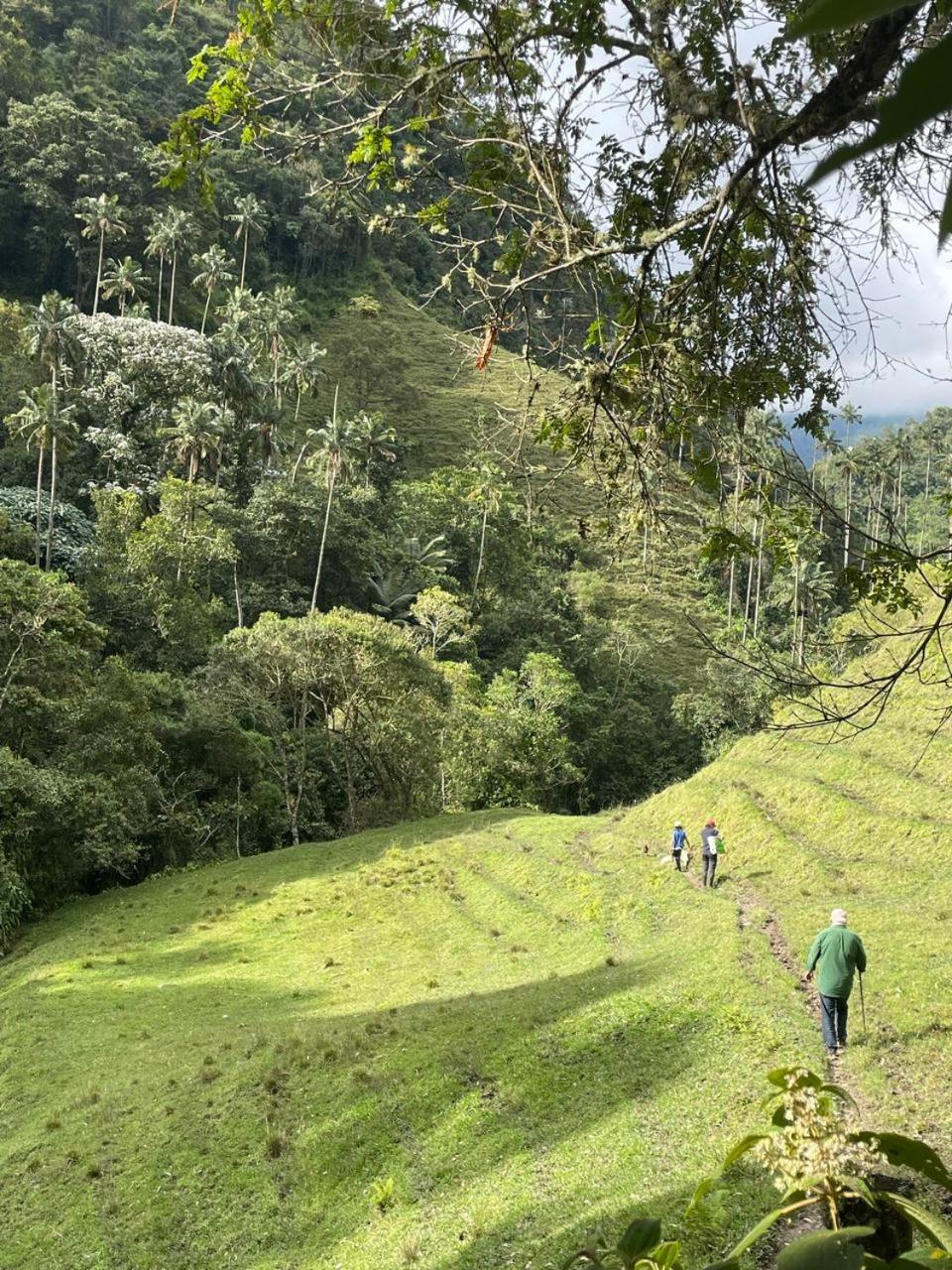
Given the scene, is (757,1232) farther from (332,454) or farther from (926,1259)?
(332,454)

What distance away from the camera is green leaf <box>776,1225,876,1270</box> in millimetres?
1168

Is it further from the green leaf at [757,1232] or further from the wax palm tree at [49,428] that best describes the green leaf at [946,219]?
Result: the wax palm tree at [49,428]

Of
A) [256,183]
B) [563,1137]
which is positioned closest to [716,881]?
[563,1137]

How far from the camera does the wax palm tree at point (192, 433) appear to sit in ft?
150

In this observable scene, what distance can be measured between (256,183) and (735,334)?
89.4m

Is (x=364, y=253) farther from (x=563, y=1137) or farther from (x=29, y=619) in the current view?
(x=563, y=1137)

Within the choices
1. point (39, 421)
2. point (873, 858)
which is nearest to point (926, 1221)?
point (873, 858)

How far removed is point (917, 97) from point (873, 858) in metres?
22.2

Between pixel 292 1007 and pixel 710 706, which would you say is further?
pixel 710 706

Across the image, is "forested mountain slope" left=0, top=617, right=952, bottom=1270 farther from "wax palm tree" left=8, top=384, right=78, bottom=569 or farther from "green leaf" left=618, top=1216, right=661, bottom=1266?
"wax palm tree" left=8, top=384, right=78, bottom=569

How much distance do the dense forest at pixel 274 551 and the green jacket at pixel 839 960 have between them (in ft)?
11.0

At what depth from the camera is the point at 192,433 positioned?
4591cm

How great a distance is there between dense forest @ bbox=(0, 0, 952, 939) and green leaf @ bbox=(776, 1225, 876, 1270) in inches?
91.2

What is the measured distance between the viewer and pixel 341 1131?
10.2 meters
